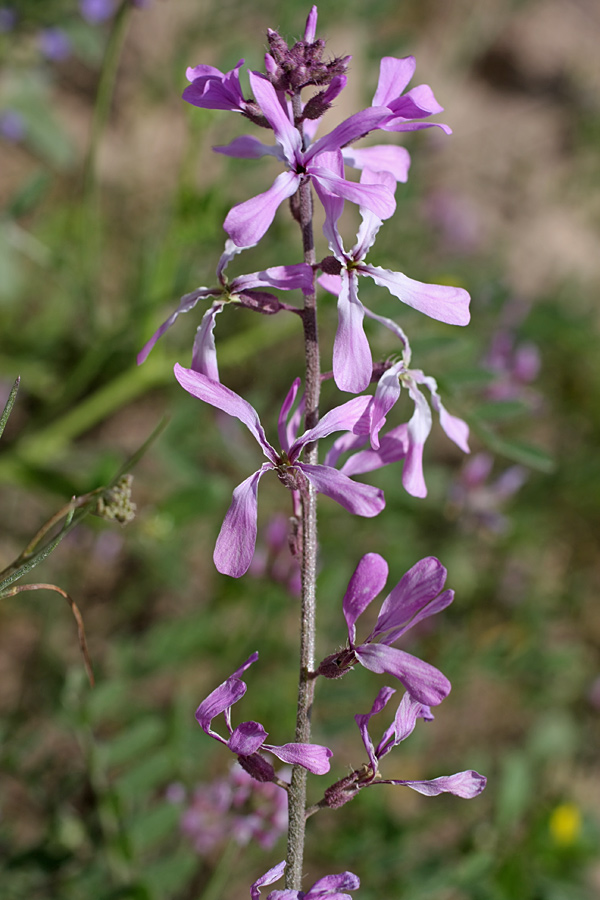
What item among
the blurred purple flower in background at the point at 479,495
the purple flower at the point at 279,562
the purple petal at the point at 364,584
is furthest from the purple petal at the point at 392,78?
the blurred purple flower in background at the point at 479,495

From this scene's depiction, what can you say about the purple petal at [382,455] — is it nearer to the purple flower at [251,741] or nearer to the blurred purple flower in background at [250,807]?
the purple flower at [251,741]

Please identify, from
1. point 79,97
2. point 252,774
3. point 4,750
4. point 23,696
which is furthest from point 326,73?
point 79,97

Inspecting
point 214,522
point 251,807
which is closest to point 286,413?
point 251,807

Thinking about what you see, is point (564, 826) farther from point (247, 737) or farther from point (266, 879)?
point (247, 737)

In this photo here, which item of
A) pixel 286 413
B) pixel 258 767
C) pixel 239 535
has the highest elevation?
pixel 286 413

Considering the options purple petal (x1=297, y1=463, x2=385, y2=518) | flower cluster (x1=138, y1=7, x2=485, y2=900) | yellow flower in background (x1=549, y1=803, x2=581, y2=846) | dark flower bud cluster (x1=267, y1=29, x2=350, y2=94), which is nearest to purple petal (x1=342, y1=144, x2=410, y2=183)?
flower cluster (x1=138, y1=7, x2=485, y2=900)

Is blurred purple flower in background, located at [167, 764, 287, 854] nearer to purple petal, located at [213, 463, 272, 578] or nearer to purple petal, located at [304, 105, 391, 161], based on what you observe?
purple petal, located at [213, 463, 272, 578]
